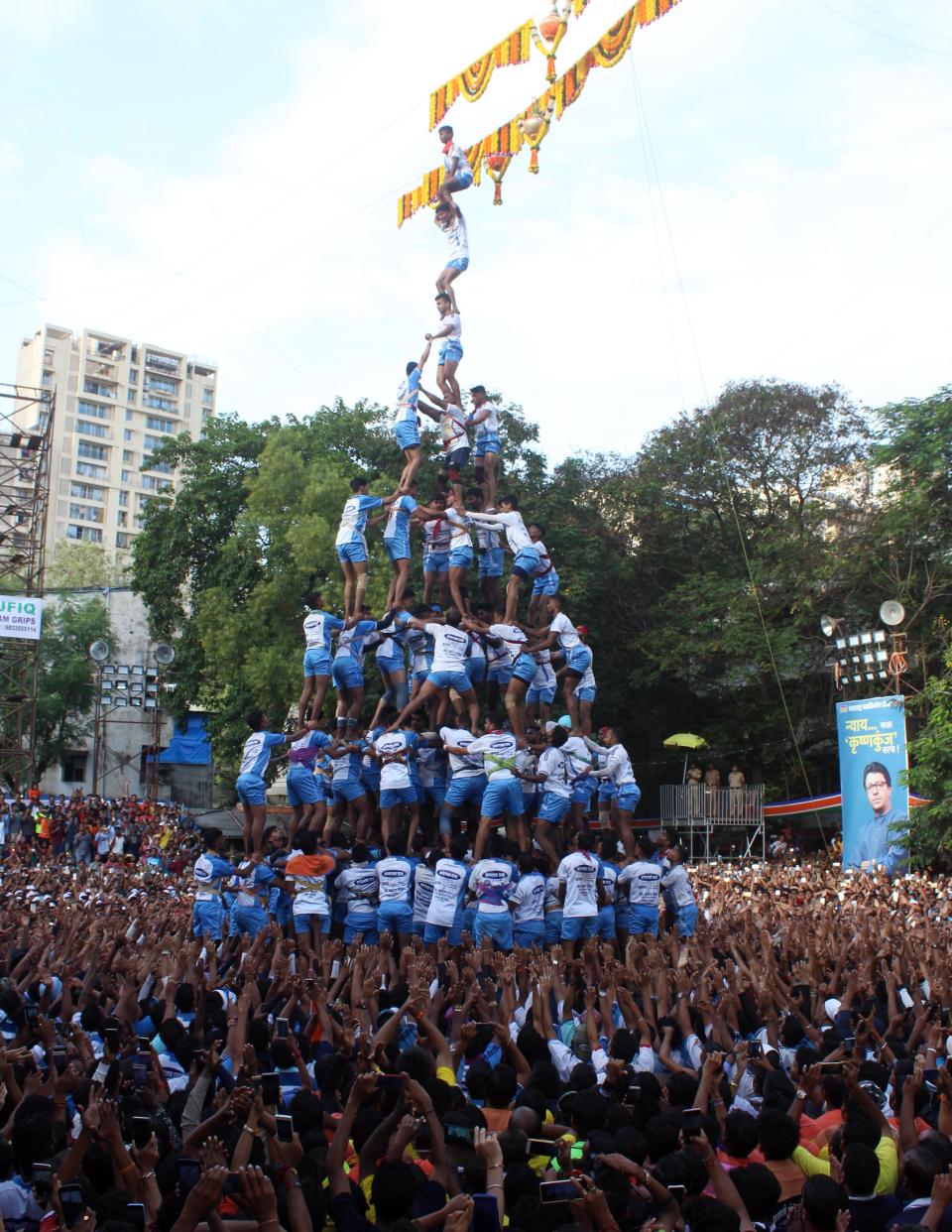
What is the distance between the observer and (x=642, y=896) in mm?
10812

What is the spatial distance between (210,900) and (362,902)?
1.38 meters

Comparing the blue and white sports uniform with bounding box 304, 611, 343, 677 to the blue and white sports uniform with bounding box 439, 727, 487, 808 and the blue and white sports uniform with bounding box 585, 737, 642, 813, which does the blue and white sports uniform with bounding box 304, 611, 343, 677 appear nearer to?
the blue and white sports uniform with bounding box 439, 727, 487, 808

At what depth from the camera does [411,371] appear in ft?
48.4

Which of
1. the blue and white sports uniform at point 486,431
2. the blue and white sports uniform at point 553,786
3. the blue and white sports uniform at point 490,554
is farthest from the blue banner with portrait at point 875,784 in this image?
the blue and white sports uniform at point 553,786

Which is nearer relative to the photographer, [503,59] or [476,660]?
[476,660]

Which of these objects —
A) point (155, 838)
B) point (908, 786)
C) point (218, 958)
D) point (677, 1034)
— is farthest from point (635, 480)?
point (677, 1034)

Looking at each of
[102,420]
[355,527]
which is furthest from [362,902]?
[102,420]

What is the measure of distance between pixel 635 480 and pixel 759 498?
321 cm

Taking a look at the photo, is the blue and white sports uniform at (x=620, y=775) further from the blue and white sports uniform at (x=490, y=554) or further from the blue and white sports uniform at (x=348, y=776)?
the blue and white sports uniform at (x=490, y=554)

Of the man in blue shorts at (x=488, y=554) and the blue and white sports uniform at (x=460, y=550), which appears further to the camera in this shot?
the man in blue shorts at (x=488, y=554)

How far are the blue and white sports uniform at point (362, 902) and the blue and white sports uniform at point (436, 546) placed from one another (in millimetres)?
5156

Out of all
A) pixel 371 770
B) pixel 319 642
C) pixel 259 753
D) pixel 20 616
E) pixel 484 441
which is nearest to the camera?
pixel 259 753

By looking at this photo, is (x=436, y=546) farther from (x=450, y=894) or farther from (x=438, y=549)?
(x=450, y=894)

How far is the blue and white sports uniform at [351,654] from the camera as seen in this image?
13375 mm
